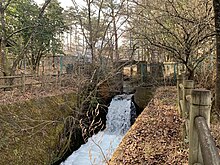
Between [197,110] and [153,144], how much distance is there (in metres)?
2.62

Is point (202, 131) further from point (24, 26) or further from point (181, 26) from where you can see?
point (24, 26)

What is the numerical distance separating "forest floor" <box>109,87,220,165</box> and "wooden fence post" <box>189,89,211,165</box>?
153 centimetres

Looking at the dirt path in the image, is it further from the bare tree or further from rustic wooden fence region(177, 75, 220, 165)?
the bare tree

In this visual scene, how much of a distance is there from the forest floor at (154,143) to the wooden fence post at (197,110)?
153 centimetres

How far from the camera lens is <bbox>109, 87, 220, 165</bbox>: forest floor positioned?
12.1 ft

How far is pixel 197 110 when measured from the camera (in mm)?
1921

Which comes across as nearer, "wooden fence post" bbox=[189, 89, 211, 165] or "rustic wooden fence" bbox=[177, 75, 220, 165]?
"rustic wooden fence" bbox=[177, 75, 220, 165]

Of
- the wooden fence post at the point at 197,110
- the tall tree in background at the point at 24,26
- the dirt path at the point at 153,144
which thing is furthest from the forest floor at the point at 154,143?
the tall tree in background at the point at 24,26

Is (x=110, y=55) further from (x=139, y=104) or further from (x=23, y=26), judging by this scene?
(x=23, y=26)

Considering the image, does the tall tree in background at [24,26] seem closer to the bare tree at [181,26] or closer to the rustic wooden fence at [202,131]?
the bare tree at [181,26]

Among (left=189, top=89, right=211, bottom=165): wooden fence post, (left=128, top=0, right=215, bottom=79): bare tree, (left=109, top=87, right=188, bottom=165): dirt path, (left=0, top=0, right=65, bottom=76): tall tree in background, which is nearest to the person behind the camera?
(left=189, top=89, right=211, bottom=165): wooden fence post

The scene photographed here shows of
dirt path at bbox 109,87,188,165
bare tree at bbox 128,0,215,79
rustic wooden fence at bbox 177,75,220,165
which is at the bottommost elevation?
dirt path at bbox 109,87,188,165

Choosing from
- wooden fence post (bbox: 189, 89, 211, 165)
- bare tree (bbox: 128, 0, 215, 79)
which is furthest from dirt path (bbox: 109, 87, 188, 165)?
bare tree (bbox: 128, 0, 215, 79)

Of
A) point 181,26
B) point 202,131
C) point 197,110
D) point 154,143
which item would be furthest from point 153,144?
point 181,26
